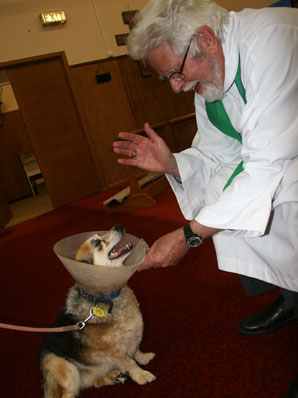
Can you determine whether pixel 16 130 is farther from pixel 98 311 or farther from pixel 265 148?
pixel 265 148

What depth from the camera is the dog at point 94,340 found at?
157 cm

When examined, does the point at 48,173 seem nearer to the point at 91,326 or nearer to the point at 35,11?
the point at 35,11

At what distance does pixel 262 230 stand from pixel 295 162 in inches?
11.3

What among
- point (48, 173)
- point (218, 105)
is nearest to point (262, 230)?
point (218, 105)

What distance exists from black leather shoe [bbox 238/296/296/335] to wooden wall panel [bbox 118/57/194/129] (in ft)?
18.6

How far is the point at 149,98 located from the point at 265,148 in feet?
20.1

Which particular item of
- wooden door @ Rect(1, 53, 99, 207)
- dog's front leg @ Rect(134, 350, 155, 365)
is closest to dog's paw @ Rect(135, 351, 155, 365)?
dog's front leg @ Rect(134, 350, 155, 365)

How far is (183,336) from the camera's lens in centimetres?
186

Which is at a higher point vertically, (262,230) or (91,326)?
(262,230)

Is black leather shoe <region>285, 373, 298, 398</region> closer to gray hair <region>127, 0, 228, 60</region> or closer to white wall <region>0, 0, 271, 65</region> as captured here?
gray hair <region>127, 0, 228, 60</region>

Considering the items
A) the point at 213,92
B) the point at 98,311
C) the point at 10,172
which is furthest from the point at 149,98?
the point at 98,311

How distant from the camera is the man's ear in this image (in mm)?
1240

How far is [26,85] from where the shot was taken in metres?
5.87

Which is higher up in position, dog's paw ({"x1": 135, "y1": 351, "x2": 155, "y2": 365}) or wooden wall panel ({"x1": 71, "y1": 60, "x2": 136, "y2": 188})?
wooden wall panel ({"x1": 71, "y1": 60, "x2": 136, "y2": 188})
